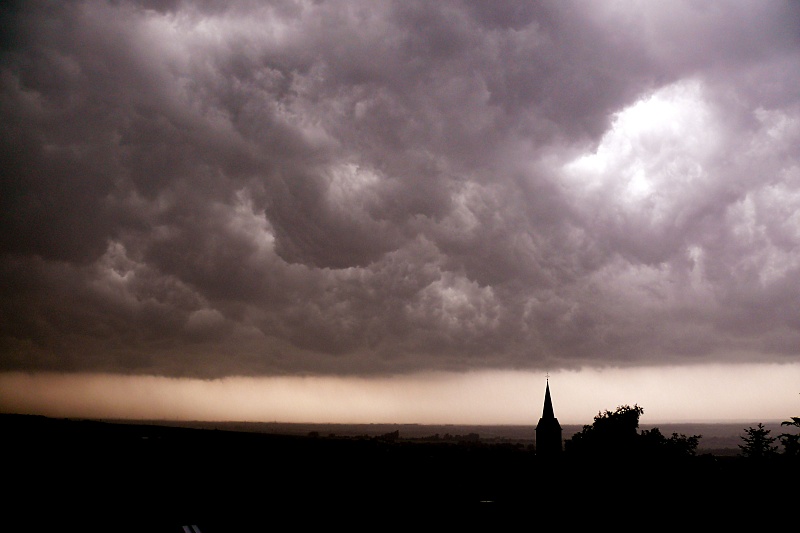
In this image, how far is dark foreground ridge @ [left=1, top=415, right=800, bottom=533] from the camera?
8109 mm

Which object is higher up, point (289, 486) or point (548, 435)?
point (289, 486)

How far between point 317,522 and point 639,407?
52940mm

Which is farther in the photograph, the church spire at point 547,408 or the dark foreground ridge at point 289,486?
the church spire at point 547,408

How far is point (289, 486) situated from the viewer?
37.9ft

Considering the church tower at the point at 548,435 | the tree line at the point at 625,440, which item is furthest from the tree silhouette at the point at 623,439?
the church tower at the point at 548,435

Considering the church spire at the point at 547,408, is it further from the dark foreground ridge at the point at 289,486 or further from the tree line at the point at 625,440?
the dark foreground ridge at the point at 289,486

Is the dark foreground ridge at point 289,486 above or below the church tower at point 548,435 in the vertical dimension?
above

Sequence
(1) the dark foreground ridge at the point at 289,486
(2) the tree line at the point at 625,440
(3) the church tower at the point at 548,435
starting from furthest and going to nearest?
1. (3) the church tower at the point at 548,435
2. (2) the tree line at the point at 625,440
3. (1) the dark foreground ridge at the point at 289,486

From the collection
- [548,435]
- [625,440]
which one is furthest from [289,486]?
[548,435]

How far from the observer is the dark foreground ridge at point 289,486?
8.11 metres

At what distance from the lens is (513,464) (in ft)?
74.7

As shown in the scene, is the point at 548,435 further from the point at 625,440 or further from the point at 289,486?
the point at 289,486

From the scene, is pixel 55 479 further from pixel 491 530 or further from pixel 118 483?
pixel 491 530

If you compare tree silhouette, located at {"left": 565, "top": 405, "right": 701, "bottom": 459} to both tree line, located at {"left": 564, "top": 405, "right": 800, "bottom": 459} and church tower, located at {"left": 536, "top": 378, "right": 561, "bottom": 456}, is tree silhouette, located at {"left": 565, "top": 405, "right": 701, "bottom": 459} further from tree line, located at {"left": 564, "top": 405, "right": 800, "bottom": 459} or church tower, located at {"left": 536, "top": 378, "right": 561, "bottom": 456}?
church tower, located at {"left": 536, "top": 378, "right": 561, "bottom": 456}
